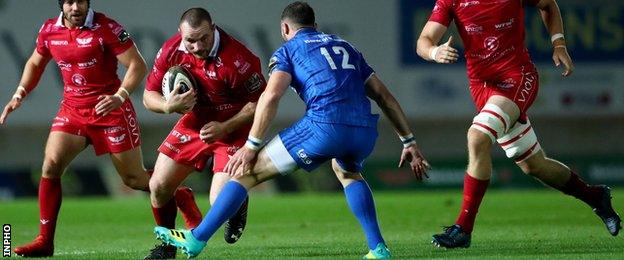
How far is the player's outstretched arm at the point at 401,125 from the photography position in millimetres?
8414

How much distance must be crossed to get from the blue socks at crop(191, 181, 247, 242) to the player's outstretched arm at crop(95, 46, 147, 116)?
4.96 feet

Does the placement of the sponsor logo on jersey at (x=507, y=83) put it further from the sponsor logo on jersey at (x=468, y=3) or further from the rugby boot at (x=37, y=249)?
the rugby boot at (x=37, y=249)

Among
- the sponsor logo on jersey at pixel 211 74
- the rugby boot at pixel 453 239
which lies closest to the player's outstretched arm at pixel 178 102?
the sponsor logo on jersey at pixel 211 74

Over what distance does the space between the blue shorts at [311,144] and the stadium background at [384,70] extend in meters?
13.8

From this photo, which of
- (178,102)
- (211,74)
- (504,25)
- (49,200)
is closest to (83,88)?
(49,200)

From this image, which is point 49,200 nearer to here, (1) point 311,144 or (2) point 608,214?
(1) point 311,144

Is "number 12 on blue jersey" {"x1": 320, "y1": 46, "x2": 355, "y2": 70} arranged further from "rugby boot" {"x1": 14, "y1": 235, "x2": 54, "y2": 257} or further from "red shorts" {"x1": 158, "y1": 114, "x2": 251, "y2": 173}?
"rugby boot" {"x1": 14, "y1": 235, "x2": 54, "y2": 257}

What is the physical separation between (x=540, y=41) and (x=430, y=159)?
3.06m

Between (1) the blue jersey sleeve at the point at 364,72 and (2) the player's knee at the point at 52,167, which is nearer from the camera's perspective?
(1) the blue jersey sleeve at the point at 364,72

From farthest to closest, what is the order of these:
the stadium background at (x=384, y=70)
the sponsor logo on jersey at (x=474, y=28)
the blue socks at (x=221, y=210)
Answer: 1. the stadium background at (x=384, y=70)
2. the sponsor logo on jersey at (x=474, y=28)
3. the blue socks at (x=221, y=210)

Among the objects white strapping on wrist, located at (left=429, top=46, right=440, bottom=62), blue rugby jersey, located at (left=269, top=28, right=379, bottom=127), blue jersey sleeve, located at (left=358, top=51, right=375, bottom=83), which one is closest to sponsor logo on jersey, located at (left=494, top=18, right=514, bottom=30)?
white strapping on wrist, located at (left=429, top=46, right=440, bottom=62)

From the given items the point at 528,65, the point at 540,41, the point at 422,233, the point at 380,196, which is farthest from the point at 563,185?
the point at 540,41

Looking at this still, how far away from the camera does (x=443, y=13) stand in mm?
10055

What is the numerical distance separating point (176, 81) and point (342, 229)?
4209 mm
